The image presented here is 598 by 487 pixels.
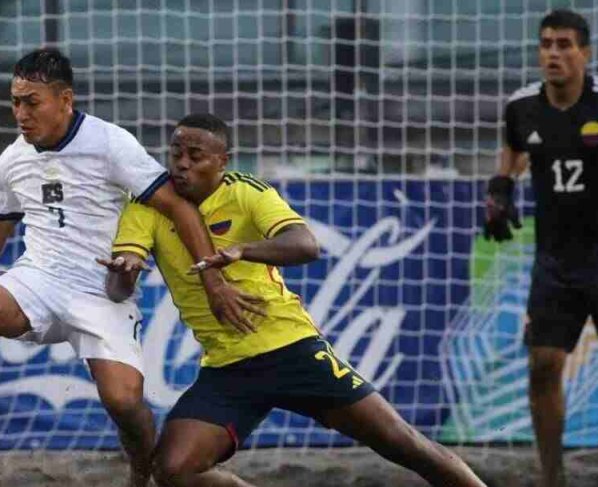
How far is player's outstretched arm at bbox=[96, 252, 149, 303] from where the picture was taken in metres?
6.70

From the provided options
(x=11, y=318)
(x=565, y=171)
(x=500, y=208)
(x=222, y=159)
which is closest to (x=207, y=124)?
(x=222, y=159)

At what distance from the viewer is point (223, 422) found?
6742 millimetres

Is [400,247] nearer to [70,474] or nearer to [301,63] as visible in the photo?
[301,63]

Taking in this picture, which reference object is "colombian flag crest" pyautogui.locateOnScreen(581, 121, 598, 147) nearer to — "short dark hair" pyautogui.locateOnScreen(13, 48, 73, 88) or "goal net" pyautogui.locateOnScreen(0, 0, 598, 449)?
"goal net" pyautogui.locateOnScreen(0, 0, 598, 449)

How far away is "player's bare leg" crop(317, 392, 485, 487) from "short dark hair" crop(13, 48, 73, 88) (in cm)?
156

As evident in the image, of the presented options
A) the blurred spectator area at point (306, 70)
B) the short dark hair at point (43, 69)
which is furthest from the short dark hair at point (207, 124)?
the blurred spectator area at point (306, 70)

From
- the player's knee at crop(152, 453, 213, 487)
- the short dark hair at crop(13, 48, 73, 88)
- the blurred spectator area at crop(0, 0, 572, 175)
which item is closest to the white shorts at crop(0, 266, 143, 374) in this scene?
the player's knee at crop(152, 453, 213, 487)

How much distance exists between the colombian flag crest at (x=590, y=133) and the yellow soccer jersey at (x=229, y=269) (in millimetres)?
1691

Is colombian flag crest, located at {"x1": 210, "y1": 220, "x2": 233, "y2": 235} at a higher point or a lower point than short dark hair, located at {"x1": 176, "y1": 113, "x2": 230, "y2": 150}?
lower

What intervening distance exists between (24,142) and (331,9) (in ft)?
8.52

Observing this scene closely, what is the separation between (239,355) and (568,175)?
1.92 m

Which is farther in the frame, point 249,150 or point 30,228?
point 249,150

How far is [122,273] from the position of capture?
6.83m

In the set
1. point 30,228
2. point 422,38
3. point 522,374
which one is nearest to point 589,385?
point 522,374
